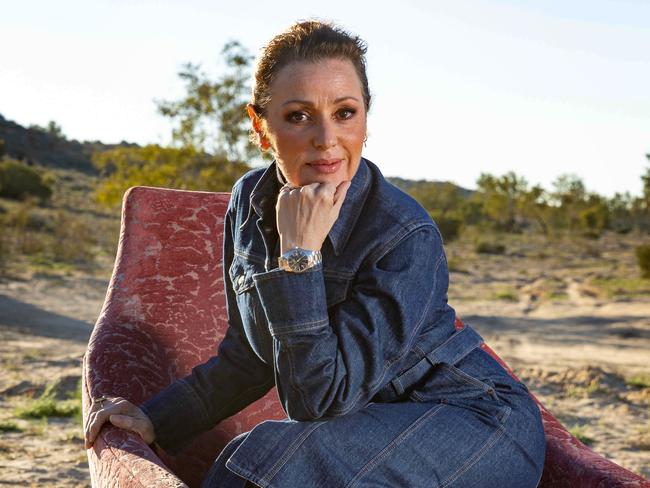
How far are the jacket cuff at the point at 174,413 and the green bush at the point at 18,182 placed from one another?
86.6 ft

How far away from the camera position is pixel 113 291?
2.73 metres

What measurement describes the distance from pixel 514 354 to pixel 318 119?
24.2 ft

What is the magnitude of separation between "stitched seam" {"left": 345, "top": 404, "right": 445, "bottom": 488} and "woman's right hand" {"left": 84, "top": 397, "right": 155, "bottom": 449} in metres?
0.72

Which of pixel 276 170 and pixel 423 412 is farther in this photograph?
pixel 276 170

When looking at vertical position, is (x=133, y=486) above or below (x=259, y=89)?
below

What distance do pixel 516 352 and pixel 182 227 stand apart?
6.63m

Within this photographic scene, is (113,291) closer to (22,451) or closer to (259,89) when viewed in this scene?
(259,89)

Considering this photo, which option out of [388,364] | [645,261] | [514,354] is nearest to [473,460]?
[388,364]

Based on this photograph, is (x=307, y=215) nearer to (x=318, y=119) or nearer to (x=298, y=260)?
(x=298, y=260)

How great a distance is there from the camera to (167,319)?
2730 millimetres

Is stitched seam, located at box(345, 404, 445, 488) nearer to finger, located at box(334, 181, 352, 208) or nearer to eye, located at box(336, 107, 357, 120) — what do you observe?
finger, located at box(334, 181, 352, 208)

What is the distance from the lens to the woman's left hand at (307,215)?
1.75 meters

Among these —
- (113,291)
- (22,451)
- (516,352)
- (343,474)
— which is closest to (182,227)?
(113,291)

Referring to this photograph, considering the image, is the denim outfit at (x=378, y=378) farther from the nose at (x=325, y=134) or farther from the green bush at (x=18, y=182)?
the green bush at (x=18, y=182)
